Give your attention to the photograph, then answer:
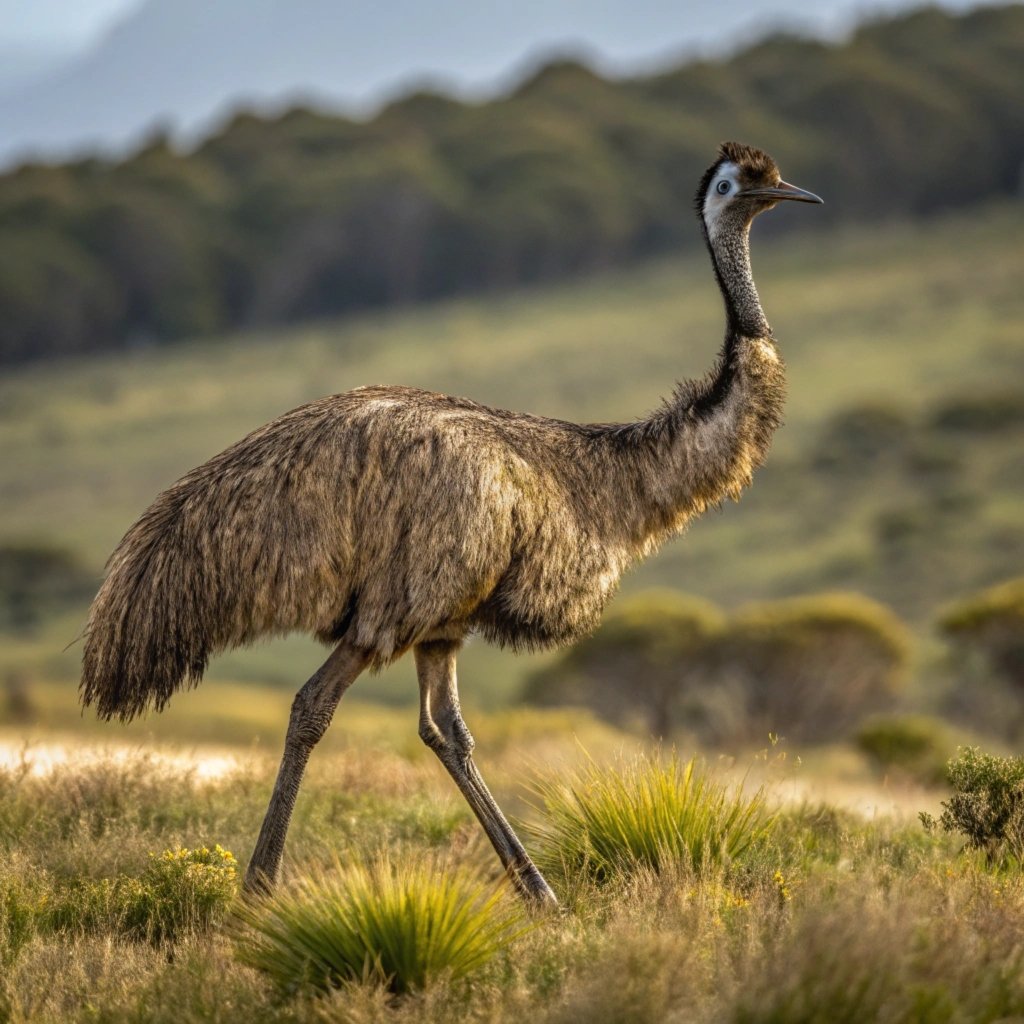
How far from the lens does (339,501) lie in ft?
22.6

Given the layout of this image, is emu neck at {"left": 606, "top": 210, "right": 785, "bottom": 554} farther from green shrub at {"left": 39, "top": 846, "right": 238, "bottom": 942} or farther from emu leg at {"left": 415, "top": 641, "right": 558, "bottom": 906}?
green shrub at {"left": 39, "top": 846, "right": 238, "bottom": 942}

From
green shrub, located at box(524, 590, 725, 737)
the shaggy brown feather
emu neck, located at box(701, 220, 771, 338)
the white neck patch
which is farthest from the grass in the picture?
green shrub, located at box(524, 590, 725, 737)

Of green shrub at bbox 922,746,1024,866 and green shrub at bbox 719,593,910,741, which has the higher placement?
green shrub at bbox 922,746,1024,866

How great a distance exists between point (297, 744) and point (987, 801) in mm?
3377

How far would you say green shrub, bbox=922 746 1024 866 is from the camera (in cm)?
812

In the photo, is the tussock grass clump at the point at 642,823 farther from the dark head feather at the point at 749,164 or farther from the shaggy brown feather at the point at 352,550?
A: the dark head feather at the point at 749,164

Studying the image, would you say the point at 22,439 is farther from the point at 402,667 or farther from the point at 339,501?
the point at 339,501

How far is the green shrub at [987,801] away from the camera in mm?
8125

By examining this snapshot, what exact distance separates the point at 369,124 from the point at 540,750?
229ft

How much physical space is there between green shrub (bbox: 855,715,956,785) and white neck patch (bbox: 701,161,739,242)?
519 inches

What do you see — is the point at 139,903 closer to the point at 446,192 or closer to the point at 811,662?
the point at 811,662

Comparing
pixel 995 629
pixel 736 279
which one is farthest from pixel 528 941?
pixel 995 629

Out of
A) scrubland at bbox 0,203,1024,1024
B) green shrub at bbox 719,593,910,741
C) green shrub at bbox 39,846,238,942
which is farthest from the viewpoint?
green shrub at bbox 719,593,910,741

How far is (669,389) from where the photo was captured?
153ft
